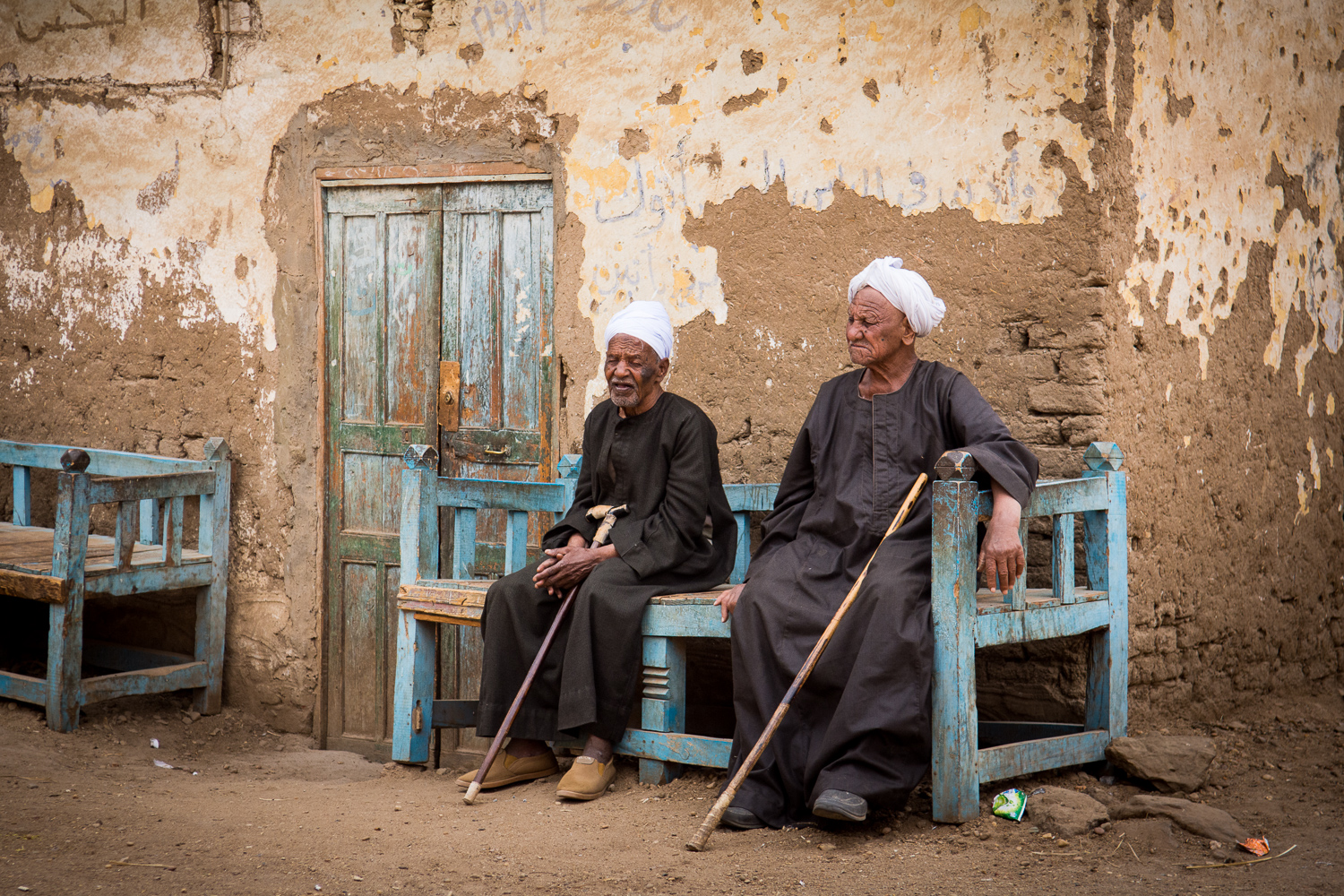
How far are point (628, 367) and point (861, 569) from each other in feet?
3.53

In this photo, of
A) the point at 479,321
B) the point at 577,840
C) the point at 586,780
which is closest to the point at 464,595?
the point at 586,780

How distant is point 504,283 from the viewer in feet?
16.8

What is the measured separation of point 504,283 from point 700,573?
168 cm

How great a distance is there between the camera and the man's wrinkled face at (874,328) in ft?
12.3

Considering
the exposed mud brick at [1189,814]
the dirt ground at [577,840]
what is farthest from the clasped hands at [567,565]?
the exposed mud brick at [1189,814]

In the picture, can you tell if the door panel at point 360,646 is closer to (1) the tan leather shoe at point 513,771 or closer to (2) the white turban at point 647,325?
(1) the tan leather shoe at point 513,771

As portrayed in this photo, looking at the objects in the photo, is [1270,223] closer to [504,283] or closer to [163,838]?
[504,283]

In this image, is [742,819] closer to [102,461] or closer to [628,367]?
[628,367]

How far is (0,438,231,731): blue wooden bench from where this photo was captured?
4.80m

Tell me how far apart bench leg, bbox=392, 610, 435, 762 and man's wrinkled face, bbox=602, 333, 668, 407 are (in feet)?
3.72

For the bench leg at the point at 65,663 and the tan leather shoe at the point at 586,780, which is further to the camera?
the bench leg at the point at 65,663

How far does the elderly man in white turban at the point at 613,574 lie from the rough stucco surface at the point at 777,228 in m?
0.55

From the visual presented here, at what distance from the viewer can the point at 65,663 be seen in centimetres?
483

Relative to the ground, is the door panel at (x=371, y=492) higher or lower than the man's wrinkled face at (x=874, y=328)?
lower
